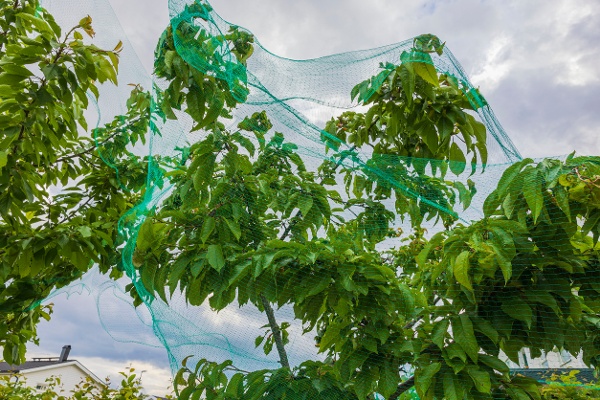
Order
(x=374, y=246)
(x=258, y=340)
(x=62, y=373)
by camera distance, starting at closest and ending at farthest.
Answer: (x=258, y=340) < (x=374, y=246) < (x=62, y=373)

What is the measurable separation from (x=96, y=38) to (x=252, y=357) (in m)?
1.58

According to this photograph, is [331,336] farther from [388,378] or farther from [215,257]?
[215,257]

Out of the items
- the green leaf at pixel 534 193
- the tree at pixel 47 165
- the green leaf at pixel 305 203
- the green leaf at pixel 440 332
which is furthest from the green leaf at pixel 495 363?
the tree at pixel 47 165

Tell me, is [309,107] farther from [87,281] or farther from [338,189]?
[87,281]

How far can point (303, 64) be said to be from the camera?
5.70ft

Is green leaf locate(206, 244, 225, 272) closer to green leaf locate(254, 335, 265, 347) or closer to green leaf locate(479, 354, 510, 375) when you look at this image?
green leaf locate(254, 335, 265, 347)

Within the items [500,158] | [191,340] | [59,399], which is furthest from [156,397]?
[500,158]

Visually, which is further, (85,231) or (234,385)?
(85,231)

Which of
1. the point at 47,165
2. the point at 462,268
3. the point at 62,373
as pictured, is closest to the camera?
the point at 462,268

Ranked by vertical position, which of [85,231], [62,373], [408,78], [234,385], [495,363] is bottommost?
[234,385]

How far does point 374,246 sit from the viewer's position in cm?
178

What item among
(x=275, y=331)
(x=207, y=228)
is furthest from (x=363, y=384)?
(x=207, y=228)

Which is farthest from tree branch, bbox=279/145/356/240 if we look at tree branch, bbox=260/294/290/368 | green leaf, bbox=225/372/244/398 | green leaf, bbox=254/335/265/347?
green leaf, bbox=225/372/244/398

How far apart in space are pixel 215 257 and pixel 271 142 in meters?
0.52
